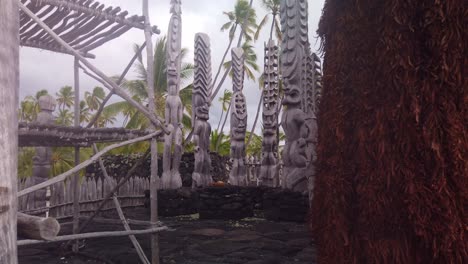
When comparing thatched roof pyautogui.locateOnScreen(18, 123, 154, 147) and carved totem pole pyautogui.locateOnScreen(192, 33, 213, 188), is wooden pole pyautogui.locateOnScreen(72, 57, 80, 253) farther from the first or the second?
carved totem pole pyautogui.locateOnScreen(192, 33, 213, 188)

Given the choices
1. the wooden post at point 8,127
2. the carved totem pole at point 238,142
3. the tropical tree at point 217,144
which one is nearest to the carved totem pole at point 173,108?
the carved totem pole at point 238,142

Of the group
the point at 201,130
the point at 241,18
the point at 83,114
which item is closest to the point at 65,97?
the point at 83,114

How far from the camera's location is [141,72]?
27.2m

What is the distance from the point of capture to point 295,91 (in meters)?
9.41

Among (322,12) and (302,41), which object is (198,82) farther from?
(322,12)

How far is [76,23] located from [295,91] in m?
5.21

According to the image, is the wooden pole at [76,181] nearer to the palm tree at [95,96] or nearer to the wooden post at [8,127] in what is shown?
the wooden post at [8,127]

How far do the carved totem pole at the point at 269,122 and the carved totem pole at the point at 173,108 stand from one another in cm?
242

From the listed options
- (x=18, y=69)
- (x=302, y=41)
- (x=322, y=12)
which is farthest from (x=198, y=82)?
(x=18, y=69)

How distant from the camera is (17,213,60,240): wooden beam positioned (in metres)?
1.60

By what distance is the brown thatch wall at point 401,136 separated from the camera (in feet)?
7.63

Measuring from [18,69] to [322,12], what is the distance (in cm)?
236

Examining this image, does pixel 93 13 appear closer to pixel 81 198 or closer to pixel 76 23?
pixel 76 23

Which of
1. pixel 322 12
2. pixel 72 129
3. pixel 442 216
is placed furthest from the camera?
pixel 72 129
